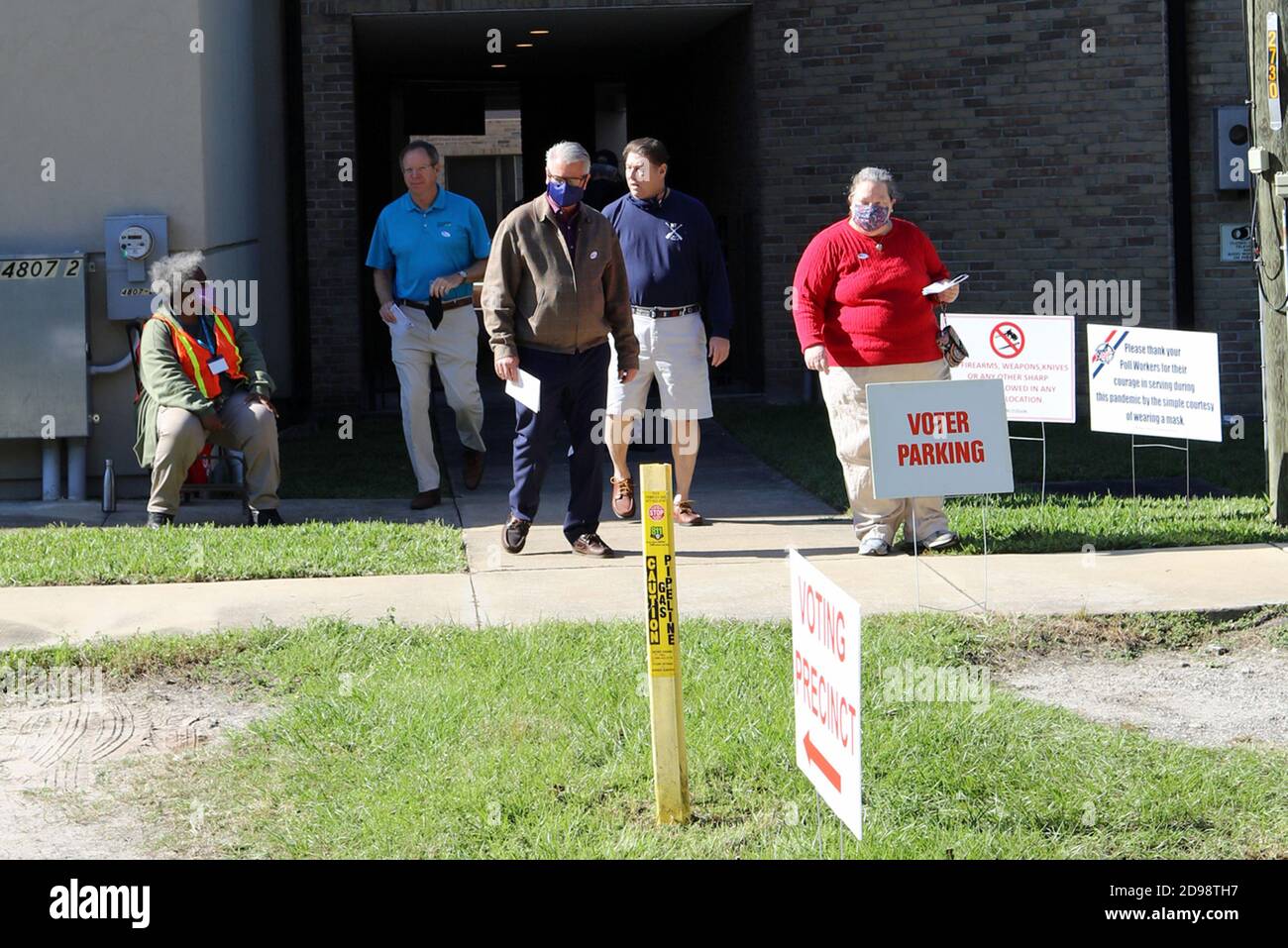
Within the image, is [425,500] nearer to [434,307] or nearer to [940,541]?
[434,307]

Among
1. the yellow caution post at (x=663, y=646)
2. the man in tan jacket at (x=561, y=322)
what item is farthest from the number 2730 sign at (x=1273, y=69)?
the yellow caution post at (x=663, y=646)

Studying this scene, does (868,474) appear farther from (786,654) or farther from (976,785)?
(976,785)

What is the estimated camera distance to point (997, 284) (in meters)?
15.0

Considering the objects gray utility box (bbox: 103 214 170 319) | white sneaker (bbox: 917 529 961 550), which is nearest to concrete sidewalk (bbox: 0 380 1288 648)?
white sneaker (bbox: 917 529 961 550)

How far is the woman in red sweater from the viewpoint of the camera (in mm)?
8469

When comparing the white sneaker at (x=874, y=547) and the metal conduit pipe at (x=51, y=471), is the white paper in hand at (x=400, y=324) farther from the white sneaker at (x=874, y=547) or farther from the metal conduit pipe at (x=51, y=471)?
the white sneaker at (x=874, y=547)

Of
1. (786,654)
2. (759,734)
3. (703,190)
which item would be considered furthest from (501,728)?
(703,190)

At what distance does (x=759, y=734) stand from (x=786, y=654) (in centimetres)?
104

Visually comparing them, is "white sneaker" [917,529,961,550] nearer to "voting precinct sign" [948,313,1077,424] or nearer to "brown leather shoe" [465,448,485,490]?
"voting precinct sign" [948,313,1077,424]

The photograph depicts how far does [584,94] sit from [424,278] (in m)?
12.7

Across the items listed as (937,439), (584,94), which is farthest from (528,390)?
(584,94)

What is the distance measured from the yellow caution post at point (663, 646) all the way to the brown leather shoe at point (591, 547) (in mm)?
3839

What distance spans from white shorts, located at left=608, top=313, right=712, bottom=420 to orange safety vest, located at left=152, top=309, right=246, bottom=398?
2.23 meters

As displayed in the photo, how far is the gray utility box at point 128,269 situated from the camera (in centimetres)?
1050
